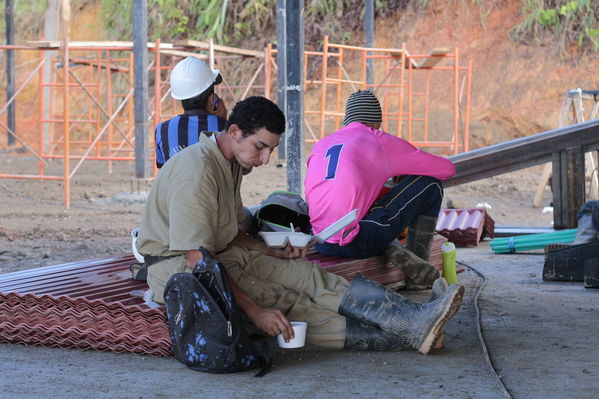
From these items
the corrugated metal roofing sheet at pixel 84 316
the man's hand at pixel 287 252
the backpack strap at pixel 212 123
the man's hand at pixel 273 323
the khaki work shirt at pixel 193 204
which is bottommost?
the corrugated metal roofing sheet at pixel 84 316

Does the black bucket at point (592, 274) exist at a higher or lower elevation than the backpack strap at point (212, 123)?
lower

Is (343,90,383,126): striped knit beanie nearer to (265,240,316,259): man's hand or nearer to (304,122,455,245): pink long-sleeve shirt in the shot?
(304,122,455,245): pink long-sleeve shirt

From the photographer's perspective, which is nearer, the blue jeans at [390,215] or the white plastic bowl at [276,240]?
the white plastic bowl at [276,240]

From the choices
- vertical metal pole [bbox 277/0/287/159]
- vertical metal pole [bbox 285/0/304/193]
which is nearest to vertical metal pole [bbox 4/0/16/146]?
vertical metal pole [bbox 277/0/287/159]

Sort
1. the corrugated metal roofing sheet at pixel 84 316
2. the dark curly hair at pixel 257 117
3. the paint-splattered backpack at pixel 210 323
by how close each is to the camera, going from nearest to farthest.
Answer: the paint-splattered backpack at pixel 210 323
the dark curly hair at pixel 257 117
the corrugated metal roofing sheet at pixel 84 316

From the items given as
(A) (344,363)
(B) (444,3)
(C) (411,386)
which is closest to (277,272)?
(A) (344,363)

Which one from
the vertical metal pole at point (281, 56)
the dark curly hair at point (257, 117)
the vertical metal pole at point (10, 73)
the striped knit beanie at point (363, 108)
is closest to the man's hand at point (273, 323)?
the dark curly hair at point (257, 117)

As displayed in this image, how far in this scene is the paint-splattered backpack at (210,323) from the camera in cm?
380

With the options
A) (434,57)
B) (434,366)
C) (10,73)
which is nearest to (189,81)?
(434,366)

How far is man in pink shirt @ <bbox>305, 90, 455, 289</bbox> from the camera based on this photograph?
17.7ft

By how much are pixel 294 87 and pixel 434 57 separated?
824cm

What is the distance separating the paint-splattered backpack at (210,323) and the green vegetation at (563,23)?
18.3m

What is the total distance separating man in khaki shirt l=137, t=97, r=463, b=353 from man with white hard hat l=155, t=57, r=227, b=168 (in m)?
1.22

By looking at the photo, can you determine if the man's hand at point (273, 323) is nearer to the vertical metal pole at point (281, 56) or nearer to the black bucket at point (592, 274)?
the black bucket at point (592, 274)
